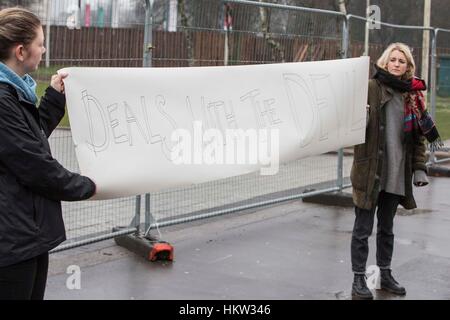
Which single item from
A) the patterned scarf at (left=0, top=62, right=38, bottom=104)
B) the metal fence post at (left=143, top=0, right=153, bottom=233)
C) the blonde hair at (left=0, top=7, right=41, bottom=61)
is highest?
the metal fence post at (left=143, top=0, right=153, bottom=233)

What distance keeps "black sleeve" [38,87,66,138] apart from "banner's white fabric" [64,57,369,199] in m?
1.02

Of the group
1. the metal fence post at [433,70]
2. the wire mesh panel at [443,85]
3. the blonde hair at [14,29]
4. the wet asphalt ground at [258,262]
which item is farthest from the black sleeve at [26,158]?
the wire mesh panel at [443,85]

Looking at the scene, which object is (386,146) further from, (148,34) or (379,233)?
(148,34)

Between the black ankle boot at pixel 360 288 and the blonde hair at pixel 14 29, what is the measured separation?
3.22 meters

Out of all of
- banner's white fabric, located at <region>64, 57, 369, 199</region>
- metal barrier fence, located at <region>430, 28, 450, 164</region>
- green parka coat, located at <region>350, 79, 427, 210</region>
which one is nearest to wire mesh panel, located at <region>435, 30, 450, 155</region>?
metal barrier fence, located at <region>430, 28, 450, 164</region>

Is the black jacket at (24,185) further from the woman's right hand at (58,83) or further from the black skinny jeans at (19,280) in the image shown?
the woman's right hand at (58,83)

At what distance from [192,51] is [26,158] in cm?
382

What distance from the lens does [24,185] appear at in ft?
9.48

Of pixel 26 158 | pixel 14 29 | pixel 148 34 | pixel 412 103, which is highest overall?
pixel 148 34

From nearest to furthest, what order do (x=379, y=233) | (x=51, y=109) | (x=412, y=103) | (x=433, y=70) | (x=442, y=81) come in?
(x=51, y=109) < (x=412, y=103) < (x=379, y=233) < (x=433, y=70) < (x=442, y=81)

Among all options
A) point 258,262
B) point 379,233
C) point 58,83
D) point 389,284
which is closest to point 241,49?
point 258,262

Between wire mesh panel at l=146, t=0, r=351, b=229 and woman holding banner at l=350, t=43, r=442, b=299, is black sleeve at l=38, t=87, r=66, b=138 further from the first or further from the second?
wire mesh panel at l=146, t=0, r=351, b=229

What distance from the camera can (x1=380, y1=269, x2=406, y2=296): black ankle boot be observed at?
534cm

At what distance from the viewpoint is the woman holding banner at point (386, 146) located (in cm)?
521
